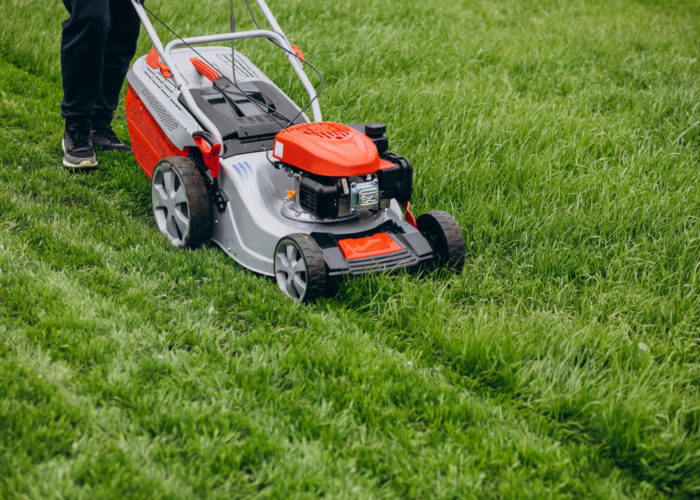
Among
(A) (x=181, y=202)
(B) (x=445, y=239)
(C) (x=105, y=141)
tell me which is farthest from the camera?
(C) (x=105, y=141)

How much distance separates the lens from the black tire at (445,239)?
10.5 ft

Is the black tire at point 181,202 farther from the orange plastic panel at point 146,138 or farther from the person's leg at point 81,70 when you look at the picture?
the person's leg at point 81,70

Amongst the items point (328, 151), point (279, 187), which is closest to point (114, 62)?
point (279, 187)

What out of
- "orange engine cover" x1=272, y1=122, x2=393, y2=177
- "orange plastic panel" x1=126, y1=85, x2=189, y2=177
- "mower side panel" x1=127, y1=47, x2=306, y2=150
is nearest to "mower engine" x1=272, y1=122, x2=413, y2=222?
"orange engine cover" x1=272, y1=122, x2=393, y2=177

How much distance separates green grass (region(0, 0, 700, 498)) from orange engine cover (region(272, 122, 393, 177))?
50cm

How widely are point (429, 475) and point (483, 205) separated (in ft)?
6.26

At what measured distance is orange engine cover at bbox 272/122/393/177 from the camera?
2932mm

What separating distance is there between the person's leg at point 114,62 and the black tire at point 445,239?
7.41 ft

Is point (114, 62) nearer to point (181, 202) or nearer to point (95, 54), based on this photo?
point (95, 54)

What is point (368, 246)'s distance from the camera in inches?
121

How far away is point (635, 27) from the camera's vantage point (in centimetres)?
689

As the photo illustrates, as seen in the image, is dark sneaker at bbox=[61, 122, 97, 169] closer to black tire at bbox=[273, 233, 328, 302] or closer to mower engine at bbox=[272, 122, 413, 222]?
mower engine at bbox=[272, 122, 413, 222]

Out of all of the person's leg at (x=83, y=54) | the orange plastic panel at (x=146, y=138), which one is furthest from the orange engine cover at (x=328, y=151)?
the person's leg at (x=83, y=54)

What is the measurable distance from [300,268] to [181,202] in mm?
848
